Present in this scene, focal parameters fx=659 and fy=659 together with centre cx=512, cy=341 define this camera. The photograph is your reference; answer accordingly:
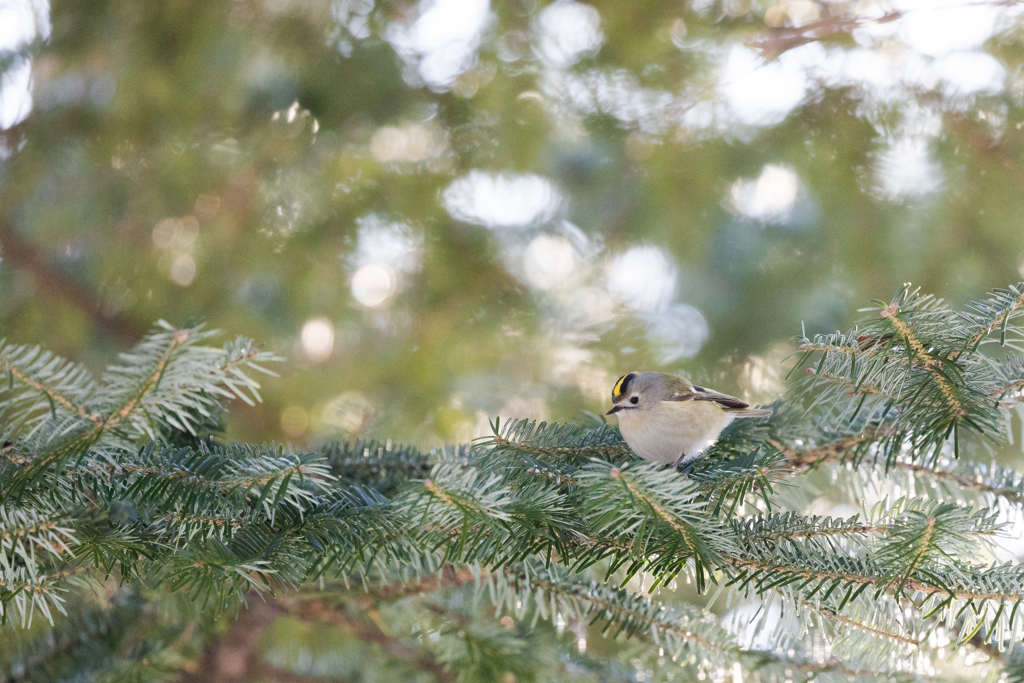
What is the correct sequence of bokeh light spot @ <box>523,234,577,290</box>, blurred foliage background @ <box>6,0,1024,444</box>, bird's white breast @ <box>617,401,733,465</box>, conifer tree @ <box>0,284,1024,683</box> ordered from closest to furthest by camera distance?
conifer tree @ <box>0,284,1024,683</box> < bird's white breast @ <box>617,401,733,465</box> < blurred foliage background @ <box>6,0,1024,444</box> < bokeh light spot @ <box>523,234,577,290</box>

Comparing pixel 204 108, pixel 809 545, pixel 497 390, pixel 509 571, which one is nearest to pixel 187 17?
pixel 204 108

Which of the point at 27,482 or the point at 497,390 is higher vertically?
the point at 497,390

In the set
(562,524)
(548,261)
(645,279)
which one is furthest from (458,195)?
(562,524)

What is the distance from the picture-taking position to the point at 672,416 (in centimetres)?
75

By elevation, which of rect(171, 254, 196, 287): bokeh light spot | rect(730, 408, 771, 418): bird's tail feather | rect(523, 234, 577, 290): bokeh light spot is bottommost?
rect(730, 408, 771, 418): bird's tail feather

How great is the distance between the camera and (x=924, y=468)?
71cm

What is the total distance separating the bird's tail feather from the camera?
2.52ft

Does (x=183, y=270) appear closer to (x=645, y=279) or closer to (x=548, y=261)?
(x=548, y=261)

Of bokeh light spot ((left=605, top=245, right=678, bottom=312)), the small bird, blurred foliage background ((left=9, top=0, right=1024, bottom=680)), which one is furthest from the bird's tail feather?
bokeh light spot ((left=605, top=245, right=678, bottom=312))

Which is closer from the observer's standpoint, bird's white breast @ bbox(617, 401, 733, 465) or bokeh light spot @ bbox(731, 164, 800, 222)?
bird's white breast @ bbox(617, 401, 733, 465)

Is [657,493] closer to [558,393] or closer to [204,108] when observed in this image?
[558,393]

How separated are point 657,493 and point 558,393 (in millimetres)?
958

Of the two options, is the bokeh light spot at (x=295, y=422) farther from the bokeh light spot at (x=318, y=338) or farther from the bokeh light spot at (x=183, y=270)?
the bokeh light spot at (x=183, y=270)

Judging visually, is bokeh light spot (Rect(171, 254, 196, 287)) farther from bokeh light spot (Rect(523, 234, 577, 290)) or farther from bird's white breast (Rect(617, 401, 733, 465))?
bird's white breast (Rect(617, 401, 733, 465))
